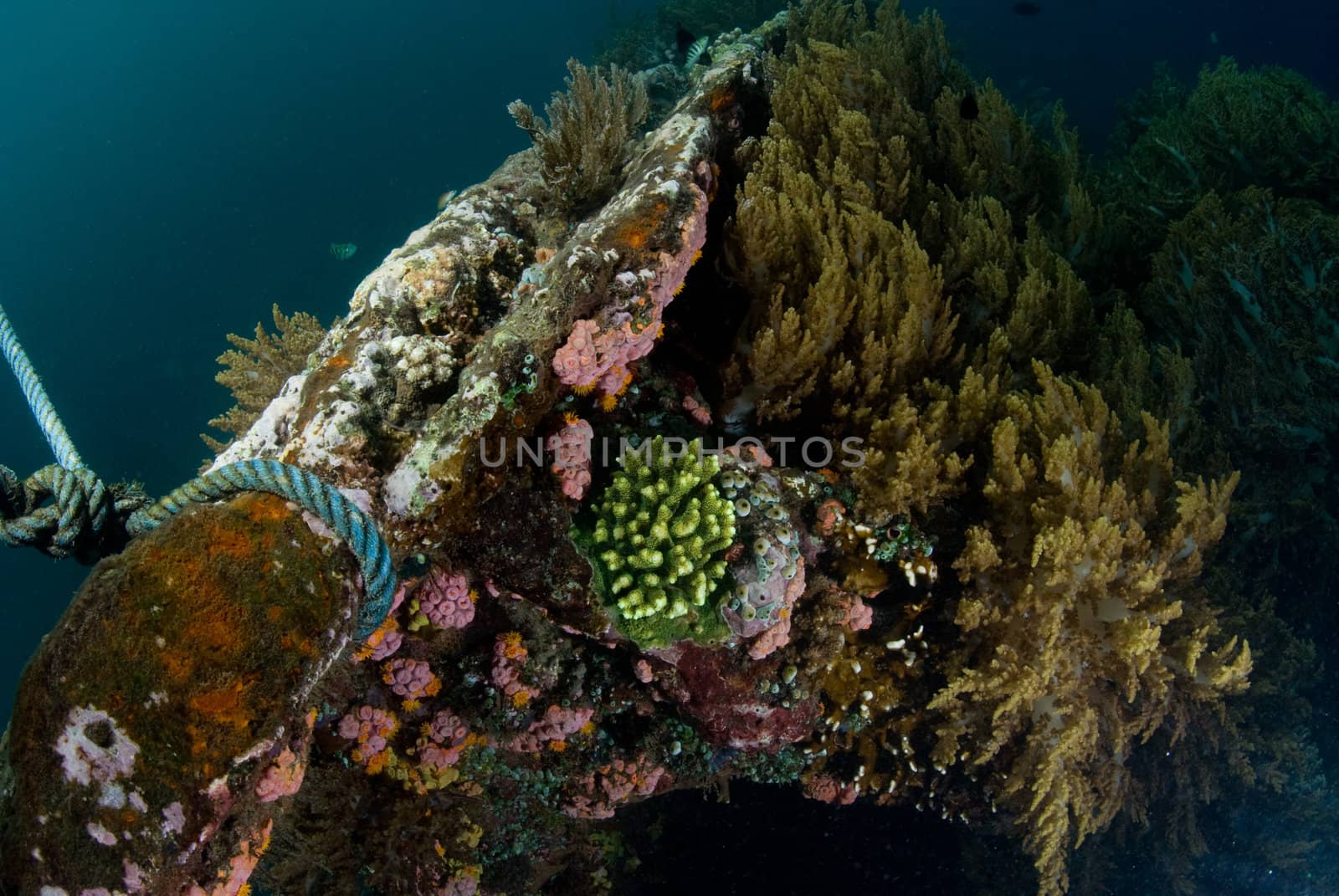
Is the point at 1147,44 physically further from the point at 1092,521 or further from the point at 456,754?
the point at 456,754

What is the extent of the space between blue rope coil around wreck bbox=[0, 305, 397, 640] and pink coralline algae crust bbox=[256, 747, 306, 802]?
0.51 m

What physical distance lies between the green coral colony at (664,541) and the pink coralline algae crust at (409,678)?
4.05 ft

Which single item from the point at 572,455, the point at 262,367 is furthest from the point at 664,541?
the point at 262,367

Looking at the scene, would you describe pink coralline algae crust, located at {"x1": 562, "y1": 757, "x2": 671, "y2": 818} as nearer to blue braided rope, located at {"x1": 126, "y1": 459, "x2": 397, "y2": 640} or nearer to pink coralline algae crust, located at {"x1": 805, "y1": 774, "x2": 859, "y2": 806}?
pink coralline algae crust, located at {"x1": 805, "y1": 774, "x2": 859, "y2": 806}

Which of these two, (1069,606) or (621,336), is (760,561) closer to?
(621,336)

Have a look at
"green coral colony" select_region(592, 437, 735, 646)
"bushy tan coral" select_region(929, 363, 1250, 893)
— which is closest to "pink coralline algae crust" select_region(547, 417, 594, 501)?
"green coral colony" select_region(592, 437, 735, 646)

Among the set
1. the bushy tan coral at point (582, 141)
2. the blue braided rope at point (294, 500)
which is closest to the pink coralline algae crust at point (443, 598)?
the blue braided rope at point (294, 500)

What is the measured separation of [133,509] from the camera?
280 centimetres

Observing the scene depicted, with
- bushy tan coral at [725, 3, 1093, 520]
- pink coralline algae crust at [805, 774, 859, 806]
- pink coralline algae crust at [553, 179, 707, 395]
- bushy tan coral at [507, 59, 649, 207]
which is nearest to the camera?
pink coralline algae crust at [553, 179, 707, 395]

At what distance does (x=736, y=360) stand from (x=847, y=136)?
83.5 inches

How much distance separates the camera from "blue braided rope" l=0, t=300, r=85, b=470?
2750 mm

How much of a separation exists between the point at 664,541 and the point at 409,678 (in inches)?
65.8

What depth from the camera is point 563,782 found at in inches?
163

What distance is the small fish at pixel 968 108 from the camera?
5625 mm
